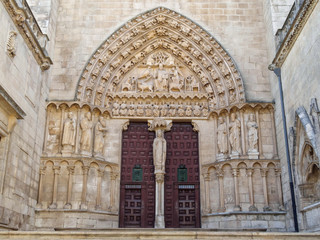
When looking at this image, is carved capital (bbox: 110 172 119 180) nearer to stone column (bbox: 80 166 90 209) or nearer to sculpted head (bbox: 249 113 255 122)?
stone column (bbox: 80 166 90 209)

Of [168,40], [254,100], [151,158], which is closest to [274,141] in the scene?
[254,100]

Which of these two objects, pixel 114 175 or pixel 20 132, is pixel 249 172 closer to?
pixel 114 175

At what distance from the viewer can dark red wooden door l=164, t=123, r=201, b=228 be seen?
10741 mm

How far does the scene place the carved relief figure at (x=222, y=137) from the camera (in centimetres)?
1084

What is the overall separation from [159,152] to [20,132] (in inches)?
154

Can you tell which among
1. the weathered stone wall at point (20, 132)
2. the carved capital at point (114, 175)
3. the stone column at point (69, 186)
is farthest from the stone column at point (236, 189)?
the weathered stone wall at point (20, 132)

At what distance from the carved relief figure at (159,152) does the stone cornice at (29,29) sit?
147 inches

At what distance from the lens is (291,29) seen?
9.11 meters

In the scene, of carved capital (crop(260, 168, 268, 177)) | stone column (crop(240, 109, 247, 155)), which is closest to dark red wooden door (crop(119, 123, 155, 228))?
stone column (crop(240, 109, 247, 155))

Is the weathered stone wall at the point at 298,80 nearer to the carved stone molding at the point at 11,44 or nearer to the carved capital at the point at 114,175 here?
the carved capital at the point at 114,175

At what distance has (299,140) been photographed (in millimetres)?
8805

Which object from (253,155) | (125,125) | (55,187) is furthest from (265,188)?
(55,187)

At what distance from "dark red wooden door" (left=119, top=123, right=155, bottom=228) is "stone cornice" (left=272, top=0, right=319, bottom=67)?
430cm

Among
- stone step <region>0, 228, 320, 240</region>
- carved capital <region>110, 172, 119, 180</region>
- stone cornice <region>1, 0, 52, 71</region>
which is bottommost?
stone step <region>0, 228, 320, 240</region>
